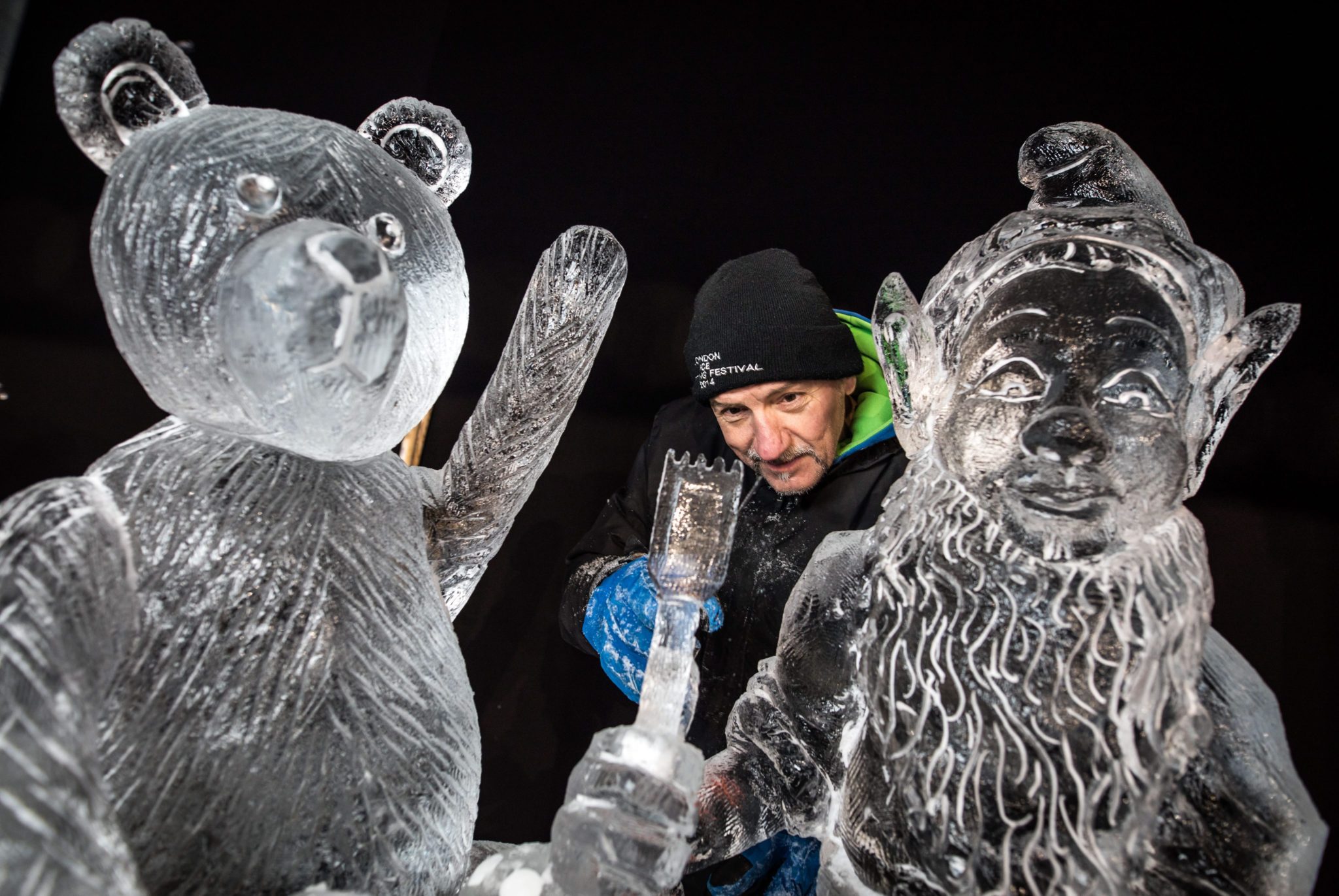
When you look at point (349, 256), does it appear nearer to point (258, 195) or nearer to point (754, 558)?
point (258, 195)

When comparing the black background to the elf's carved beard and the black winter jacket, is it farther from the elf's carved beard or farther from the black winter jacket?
the elf's carved beard

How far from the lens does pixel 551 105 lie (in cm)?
149

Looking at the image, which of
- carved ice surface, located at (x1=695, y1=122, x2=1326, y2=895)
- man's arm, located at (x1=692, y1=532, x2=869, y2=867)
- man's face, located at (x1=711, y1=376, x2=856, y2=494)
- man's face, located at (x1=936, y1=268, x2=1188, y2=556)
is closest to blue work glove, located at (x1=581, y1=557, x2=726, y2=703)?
man's face, located at (x1=711, y1=376, x2=856, y2=494)

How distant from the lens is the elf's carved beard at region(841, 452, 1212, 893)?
597 millimetres

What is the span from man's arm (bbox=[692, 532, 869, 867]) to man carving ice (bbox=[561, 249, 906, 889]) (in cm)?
31

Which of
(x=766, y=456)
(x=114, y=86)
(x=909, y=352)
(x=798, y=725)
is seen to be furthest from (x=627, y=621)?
(x=114, y=86)

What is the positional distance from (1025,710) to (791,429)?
54 cm

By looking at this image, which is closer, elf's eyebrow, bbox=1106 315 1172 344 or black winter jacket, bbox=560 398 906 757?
elf's eyebrow, bbox=1106 315 1172 344

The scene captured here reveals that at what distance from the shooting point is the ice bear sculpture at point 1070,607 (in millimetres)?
600

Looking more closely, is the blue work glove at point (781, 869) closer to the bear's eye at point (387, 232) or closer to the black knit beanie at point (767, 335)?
the black knit beanie at point (767, 335)

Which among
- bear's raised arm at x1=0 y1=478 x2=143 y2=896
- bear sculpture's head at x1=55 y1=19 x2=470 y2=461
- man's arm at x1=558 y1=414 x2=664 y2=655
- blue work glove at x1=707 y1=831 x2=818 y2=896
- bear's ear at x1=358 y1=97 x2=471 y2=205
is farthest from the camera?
man's arm at x1=558 y1=414 x2=664 y2=655

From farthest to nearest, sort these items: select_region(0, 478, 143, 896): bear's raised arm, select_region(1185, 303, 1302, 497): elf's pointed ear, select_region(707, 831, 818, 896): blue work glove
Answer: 1. select_region(707, 831, 818, 896): blue work glove
2. select_region(1185, 303, 1302, 497): elf's pointed ear
3. select_region(0, 478, 143, 896): bear's raised arm

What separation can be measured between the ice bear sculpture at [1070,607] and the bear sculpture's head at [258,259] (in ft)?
1.34

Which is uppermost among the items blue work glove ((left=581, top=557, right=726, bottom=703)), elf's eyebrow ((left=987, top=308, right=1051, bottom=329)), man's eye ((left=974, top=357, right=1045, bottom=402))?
elf's eyebrow ((left=987, top=308, right=1051, bottom=329))
